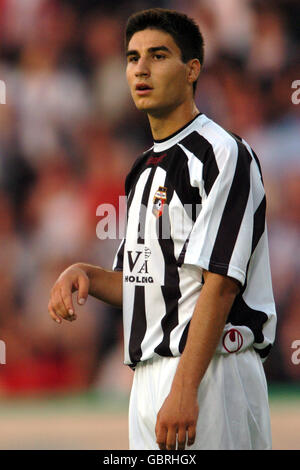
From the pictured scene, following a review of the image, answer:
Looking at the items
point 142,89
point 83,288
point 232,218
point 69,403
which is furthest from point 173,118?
point 69,403

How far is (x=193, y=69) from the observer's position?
1.78 metres

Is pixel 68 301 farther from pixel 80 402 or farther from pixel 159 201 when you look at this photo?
pixel 80 402

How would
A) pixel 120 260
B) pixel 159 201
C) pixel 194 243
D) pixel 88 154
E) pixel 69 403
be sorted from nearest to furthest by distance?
pixel 194 243
pixel 159 201
pixel 120 260
pixel 69 403
pixel 88 154

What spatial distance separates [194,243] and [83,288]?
11.2 inches

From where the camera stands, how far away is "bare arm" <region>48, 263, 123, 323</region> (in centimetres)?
163

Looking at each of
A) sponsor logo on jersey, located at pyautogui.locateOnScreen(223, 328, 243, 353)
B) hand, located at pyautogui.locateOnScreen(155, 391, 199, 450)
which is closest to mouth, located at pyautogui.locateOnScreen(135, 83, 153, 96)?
sponsor logo on jersey, located at pyautogui.locateOnScreen(223, 328, 243, 353)

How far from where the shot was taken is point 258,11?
4.58 meters

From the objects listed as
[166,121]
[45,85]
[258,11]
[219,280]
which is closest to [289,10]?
[258,11]

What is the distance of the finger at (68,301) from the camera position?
1612 millimetres

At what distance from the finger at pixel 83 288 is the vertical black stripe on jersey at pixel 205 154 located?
13.6 inches

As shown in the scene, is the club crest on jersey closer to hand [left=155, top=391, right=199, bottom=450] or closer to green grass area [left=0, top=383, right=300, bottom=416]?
hand [left=155, top=391, right=199, bottom=450]

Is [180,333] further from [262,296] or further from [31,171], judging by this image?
[31,171]

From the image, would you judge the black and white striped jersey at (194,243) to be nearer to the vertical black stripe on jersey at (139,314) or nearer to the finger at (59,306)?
the vertical black stripe on jersey at (139,314)

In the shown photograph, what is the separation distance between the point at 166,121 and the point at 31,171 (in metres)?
2.78
